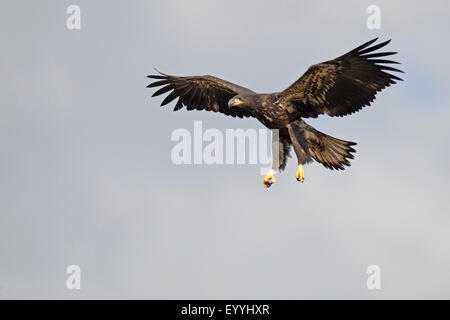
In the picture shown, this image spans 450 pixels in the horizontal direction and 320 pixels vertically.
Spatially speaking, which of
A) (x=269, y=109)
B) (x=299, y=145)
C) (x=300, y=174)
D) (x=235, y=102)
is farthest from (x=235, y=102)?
(x=300, y=174)

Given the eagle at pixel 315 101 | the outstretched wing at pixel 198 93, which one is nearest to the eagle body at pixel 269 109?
the eagle at pixel 315 101

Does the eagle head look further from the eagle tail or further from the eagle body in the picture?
the eagle tail

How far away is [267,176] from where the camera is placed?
2042 centimetres

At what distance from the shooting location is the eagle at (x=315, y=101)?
2009cm

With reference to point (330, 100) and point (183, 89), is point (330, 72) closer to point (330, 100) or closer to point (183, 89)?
point (330, 100)

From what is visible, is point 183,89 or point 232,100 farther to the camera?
point 183,89

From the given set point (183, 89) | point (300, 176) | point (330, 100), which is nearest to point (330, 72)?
point (330, 100)

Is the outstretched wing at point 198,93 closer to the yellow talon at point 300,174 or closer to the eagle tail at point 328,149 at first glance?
the eagle tail at point 328,149

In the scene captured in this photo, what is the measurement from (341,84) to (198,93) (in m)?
3.30

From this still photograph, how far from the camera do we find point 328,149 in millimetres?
21469

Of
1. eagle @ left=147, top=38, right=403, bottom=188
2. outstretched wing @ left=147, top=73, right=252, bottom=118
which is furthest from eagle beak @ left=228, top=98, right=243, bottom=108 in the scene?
outstretched wing @ left=147, top=73, right=252, bottom=118

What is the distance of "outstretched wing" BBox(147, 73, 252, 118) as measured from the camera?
72.8 feet

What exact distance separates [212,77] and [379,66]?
3.57 meters

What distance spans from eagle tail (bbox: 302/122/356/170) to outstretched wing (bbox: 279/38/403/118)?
555 mm
